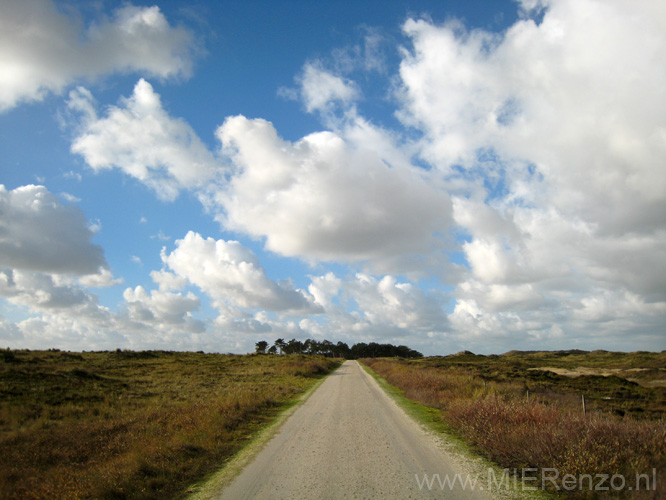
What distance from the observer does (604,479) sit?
6383 mm

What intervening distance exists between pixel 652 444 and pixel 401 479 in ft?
15.3

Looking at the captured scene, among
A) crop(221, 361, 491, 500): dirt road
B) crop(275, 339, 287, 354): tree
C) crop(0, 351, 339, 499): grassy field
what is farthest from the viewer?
crop(275, 339, 287, 354): tree

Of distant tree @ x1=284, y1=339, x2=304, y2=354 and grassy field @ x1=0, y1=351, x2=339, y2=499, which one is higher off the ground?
grassy field @ x1=0, y1=351, x2=339, y2=499

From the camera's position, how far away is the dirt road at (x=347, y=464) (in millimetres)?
6498

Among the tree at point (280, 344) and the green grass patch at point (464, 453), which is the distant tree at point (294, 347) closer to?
the tree at point (280, 344)


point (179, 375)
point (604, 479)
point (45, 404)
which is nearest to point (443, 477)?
point (604, 479)

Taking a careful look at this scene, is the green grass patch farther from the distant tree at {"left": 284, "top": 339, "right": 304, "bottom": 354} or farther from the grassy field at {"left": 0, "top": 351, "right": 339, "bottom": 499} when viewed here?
the distant tree at {"left": 284, "top": 339, "right": 304, "bottom": 354}

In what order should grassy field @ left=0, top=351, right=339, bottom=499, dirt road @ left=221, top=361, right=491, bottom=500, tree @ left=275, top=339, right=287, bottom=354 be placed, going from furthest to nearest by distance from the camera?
tree @ left=275, top=339, right=287, bottom=354 → grassy field @ left=0, top=351, right=339, bottom=499 → dirt road @ left=221, top=361, right=491, bottom=500

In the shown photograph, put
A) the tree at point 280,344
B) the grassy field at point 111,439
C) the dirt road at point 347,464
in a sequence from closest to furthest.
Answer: the dirt road at point 347,464 → the grassy field at point 111,439 → the tree at point 280,344

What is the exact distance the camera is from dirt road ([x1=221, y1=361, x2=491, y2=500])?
6.50 m

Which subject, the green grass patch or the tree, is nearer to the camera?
the green grass patch

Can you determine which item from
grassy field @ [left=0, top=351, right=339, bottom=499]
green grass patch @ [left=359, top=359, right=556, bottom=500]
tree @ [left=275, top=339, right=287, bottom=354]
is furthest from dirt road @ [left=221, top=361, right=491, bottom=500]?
tree @ [left=275, top=339, right=287, bottom=354]

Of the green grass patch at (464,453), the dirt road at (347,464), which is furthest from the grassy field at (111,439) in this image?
the green grass patch at (464,453)

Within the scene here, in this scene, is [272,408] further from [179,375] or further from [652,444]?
[179,375]
